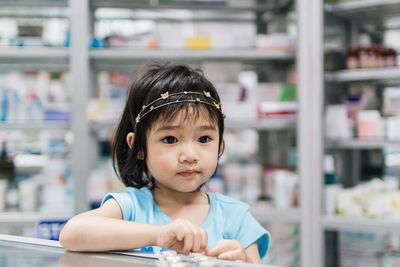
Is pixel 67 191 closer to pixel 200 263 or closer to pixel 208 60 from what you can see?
pixel 208 60

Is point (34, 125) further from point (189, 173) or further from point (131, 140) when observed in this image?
point (189, 173)

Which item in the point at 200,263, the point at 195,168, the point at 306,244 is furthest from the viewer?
the point at 306,244

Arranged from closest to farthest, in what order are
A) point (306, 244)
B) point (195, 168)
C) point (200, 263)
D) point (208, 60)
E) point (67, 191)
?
point (200, 263), point (195, 168), point (306, 244), point (67, 191), point (208, 60)

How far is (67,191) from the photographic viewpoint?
10.1ft

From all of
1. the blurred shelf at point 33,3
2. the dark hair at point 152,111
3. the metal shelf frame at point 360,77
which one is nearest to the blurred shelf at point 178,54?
the metal shelf frame at point 360,77

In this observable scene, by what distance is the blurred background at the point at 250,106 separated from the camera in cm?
286

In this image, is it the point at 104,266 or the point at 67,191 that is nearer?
the point at 104,266

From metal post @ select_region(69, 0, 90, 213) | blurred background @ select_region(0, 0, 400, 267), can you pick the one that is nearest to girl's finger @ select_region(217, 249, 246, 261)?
blurred background @ select_region(0, 0, 400, 267)

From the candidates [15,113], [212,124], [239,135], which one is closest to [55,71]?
[15,113]

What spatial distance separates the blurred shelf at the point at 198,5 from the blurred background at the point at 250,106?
11 millimetres

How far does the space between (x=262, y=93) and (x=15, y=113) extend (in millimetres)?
1473

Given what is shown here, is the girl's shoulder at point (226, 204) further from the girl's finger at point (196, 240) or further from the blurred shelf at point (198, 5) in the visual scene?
the blurred shelf at point (198, 5)

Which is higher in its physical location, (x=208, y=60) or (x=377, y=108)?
(x=208, y=60)

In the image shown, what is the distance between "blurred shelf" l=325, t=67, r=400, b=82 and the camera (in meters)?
2.79
